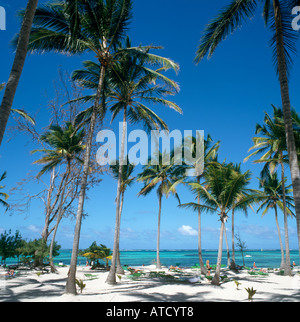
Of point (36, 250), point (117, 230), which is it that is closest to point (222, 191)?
point (117, 230)

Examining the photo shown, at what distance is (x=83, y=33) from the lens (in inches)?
432

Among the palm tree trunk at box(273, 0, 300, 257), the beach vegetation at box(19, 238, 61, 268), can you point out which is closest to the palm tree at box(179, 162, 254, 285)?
the palm tree trunk at box(273, 0, 300, 257)

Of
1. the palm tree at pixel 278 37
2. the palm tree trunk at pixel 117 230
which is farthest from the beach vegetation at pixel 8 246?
the palm tree at pixel 278 37

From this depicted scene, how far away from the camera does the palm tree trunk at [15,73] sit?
5348 millimetres

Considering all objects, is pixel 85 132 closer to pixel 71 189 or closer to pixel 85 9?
pixel 71 189

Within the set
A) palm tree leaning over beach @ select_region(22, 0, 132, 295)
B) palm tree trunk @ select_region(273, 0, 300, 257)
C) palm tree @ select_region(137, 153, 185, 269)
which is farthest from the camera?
palm tree @ select_region(137, 153, 185, 269)

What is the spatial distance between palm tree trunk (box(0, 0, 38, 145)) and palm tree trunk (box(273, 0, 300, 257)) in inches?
280

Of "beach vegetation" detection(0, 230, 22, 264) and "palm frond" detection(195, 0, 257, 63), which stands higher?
"palm frond" detection(195, 0, 257, 63)

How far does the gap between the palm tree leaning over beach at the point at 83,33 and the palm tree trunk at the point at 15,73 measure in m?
2.62

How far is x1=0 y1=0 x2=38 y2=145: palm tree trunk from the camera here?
535 cm

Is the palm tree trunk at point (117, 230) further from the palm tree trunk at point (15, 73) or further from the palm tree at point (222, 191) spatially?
the palm tree trunk at point (15, 73)

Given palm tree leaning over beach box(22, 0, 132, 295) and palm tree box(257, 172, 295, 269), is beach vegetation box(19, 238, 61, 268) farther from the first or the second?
palm tree box(257, 172, 295, 269)

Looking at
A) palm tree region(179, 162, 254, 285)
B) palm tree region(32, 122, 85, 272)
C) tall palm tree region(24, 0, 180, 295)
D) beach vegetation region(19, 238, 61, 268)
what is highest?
tall palm tree region(24, 0, 180, 295)
